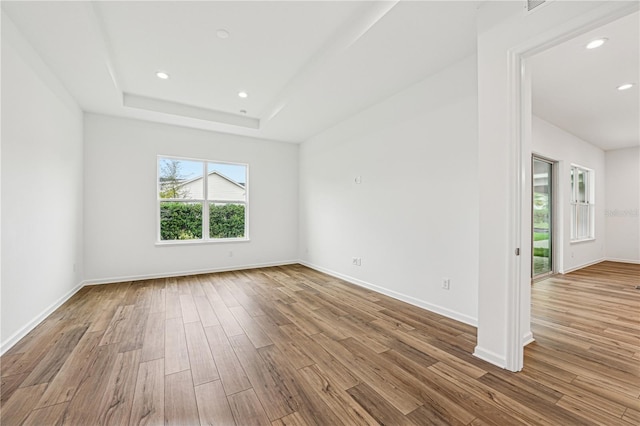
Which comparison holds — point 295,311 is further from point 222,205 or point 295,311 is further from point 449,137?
point 222,205

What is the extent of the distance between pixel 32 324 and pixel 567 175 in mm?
8252

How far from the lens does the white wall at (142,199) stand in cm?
431

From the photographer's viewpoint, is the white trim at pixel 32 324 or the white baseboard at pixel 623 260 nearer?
the white trim at pixel 32 324

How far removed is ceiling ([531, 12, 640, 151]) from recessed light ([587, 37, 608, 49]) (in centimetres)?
3

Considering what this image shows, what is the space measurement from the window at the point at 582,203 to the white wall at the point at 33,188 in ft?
27.6

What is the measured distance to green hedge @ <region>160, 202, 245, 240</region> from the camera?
490cm

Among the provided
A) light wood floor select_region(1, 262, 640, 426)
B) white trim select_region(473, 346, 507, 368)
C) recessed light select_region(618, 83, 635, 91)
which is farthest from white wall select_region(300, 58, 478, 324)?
recessed light select_region(618, 83, 635, 91)

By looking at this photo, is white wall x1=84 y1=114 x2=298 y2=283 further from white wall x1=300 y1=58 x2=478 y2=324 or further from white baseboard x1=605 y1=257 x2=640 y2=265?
white baseboard x1=605 y1=257 x2=640 y2=265

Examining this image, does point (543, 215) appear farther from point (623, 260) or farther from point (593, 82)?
point (623, 260)

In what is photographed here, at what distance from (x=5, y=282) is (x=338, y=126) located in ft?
14.5

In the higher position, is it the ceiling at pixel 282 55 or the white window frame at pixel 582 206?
the ceiling at pixel 282 55

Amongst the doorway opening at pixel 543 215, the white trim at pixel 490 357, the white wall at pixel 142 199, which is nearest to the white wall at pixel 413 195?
the white trim at pixel 490 357

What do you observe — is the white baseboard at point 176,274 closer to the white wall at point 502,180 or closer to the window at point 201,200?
the window at point 201,200

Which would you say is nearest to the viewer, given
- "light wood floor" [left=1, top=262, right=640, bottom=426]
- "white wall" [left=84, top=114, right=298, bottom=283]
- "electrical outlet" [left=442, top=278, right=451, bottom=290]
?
"light wood floor" [left=1, top=262, right=640, bottom=426]
